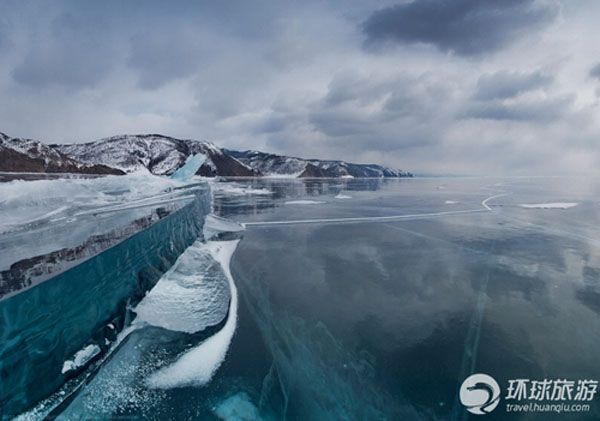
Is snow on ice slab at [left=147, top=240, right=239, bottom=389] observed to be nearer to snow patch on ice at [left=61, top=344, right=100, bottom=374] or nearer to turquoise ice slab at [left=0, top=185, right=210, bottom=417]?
snow patch on ice at [left=61, top=344, right=100, bottom=374]

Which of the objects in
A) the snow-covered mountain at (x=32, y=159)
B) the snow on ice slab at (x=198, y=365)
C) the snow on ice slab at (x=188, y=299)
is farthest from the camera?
the snow-covered mountain at (x=32, y=159)

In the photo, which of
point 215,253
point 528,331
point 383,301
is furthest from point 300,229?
point 528,331

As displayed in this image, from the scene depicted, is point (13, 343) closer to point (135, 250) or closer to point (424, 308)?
point (135, 250)

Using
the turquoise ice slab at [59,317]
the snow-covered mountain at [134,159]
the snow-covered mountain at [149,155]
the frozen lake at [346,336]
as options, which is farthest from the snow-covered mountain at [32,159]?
the frozen lake at [346,336]

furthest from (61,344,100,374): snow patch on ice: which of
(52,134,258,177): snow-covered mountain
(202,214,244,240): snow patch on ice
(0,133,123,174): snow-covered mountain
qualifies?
(52,134,258,177): snow-covered mountain

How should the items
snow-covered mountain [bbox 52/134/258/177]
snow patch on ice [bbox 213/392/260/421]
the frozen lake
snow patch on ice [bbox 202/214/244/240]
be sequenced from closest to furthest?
snow patch on ice [bbox 213/392/260/421] < the frozen lake < snow patch on ice [bbox 202/214/244/240] < snow-covered mountain [bbox 52/134/258/177]

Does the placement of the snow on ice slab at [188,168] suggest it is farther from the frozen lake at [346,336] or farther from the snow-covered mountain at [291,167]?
the snow-covered mountain at [291,167]
